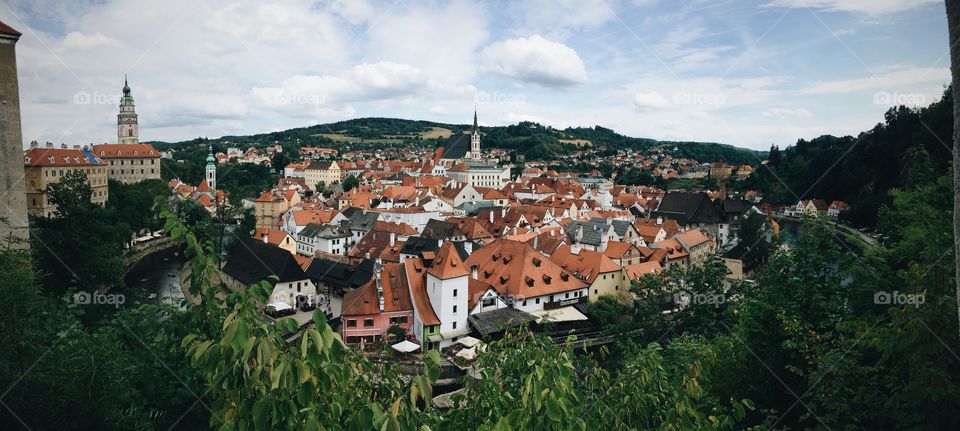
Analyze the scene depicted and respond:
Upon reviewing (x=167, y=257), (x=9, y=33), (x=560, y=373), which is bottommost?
(x=167, y=257)

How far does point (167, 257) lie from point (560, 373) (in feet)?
125

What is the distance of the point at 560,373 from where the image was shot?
96.2 inches

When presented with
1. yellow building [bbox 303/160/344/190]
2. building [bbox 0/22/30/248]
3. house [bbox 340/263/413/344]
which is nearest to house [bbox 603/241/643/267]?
house [bbox 340/263/413/344]

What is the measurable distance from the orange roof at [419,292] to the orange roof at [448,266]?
0.67m

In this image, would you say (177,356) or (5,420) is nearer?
(5,420)

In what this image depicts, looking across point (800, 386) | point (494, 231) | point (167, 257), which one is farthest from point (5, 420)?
point (167, 257)

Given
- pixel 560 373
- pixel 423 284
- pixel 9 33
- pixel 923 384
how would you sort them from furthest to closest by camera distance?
pixel 423 284 < pixel 9 33 < pixel 923 384 < pixel 560 373

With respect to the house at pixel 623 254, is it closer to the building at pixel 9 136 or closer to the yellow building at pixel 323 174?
the building at pixel 9 136

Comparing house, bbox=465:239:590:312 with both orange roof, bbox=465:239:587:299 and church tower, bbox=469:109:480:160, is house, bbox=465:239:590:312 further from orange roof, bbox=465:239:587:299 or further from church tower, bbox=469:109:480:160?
church tower, bbox=469:109:480:160

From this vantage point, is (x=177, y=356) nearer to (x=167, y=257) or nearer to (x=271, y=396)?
(x=271, y=396)

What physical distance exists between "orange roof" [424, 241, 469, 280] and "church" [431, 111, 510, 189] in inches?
1565

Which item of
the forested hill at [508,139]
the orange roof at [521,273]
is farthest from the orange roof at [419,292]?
the forested hill at [508,139]

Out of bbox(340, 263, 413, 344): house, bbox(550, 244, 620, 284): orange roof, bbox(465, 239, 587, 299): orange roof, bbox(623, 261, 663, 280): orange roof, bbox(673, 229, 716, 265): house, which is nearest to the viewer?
bbox(340, 263, 413, 344): house

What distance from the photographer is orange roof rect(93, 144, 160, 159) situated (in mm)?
54594
